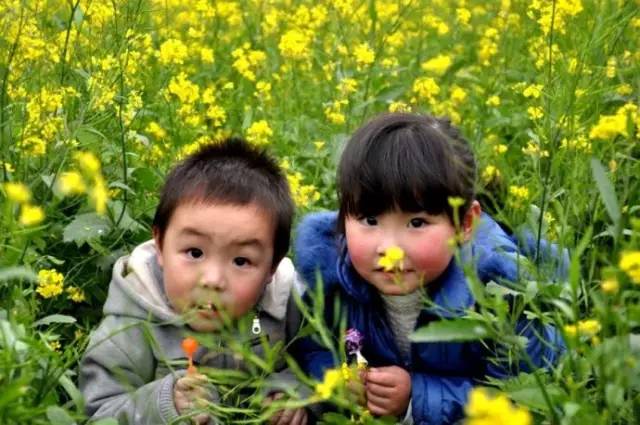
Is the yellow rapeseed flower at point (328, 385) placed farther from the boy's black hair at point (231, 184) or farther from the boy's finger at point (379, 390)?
the boy's black hair at point (231, 184)

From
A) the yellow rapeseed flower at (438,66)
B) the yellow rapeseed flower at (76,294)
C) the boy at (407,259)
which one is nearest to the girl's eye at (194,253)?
the boy at (407,259)

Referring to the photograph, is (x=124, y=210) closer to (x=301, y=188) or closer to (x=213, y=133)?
(x=301, y=188)

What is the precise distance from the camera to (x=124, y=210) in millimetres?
3184

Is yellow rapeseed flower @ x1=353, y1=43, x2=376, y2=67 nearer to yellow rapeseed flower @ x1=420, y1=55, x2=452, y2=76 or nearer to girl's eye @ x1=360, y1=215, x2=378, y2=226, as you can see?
yellow rapeseed flower @ x1=420, y1=55, x2=452, y2=76

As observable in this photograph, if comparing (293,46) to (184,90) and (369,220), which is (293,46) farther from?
(369,220)

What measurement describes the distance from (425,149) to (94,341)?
72cm

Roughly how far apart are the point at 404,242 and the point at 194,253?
0.41 m

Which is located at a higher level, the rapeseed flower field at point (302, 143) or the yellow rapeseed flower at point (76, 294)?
the rapeseed flower field at point (302, 143)

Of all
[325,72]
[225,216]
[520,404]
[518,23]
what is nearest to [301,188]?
[225,216]

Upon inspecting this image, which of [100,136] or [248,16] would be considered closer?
[100,136]

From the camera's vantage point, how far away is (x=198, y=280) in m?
2.63

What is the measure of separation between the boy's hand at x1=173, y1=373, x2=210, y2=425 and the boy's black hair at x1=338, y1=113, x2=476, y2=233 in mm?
422

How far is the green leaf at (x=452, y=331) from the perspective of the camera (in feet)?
6.31

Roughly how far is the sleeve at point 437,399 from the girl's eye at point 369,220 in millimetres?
320
